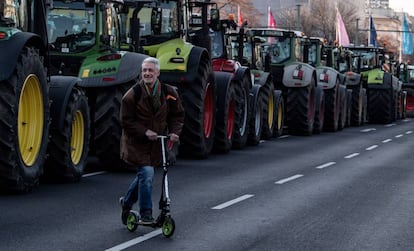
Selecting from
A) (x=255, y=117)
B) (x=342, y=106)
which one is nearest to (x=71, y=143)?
(x=255, y=117)

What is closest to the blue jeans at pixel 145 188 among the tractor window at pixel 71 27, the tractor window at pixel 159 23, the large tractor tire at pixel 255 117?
the tractor window at pixel 71 27

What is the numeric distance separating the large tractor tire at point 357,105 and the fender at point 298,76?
8387 mm

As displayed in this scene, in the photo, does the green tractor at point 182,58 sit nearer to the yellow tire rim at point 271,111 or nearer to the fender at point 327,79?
the yellow tire rim at point 271,111

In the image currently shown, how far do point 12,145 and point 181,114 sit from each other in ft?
8.09

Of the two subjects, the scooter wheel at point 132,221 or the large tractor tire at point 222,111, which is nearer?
the scooter wheel at point 132,221

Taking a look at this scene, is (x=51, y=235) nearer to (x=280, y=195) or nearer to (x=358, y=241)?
(x=358, y=241)

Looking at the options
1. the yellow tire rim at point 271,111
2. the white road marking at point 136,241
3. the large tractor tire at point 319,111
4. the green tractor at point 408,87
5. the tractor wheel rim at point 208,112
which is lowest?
the green tractor at point 408,87

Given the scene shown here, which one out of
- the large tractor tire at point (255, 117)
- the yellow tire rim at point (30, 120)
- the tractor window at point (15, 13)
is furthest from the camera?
the large tractor tire at point (255, 117)

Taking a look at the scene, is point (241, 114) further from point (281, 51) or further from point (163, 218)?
point (163, 218)

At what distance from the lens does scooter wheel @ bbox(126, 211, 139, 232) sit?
11.0 meters

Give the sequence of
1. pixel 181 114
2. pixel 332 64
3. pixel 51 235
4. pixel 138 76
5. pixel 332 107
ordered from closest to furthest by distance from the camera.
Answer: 1. pixel 51 235
2. pixel 181 114
3. pixel 138 76
4. pixel 332 107
5. pixel 332 64

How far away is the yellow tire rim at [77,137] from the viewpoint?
15.6 metres

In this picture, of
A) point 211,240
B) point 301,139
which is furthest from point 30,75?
point 301,139

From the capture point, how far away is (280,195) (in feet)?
49.1
